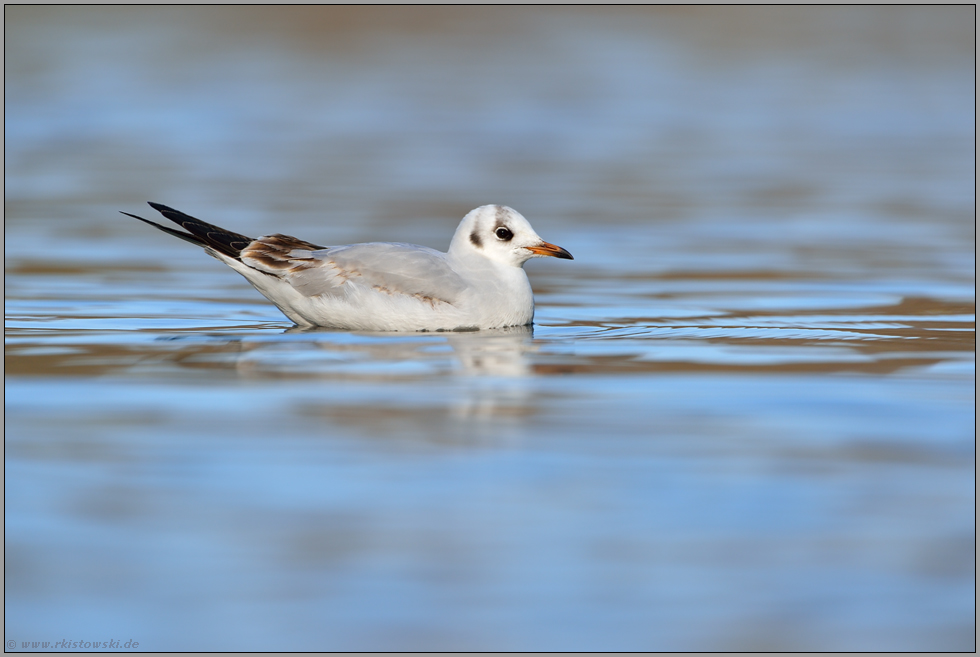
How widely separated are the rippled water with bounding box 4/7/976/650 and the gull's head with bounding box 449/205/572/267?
508 mm

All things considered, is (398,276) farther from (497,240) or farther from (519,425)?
(519,425)

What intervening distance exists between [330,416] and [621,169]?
12786 mm

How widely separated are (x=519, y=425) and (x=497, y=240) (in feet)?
10.6

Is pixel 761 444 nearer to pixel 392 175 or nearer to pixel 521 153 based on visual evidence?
pixel 392 175

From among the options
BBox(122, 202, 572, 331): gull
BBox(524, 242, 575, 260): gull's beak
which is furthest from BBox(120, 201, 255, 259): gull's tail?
BBox(524, 242, 575, 260): gull's beak

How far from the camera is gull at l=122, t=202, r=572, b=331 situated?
898 cm

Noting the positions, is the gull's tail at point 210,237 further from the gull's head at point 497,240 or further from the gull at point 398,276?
the gull's head at point 497,240

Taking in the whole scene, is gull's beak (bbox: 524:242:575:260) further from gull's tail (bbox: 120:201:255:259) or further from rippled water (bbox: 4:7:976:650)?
gull's tail (bbox: 120:201:255:259)

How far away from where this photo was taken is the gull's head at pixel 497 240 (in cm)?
961

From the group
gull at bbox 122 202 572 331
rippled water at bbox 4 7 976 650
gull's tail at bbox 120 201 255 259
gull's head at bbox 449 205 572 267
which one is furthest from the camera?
gull's head at bbox 449 205 572 267

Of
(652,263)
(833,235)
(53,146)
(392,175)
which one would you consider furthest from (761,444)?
(53,146)

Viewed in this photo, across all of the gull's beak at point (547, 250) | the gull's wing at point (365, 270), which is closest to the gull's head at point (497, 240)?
the gull's beak at point (547, 250)

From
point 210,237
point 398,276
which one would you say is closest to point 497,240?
point 398,276

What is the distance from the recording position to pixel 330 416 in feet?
21.8
